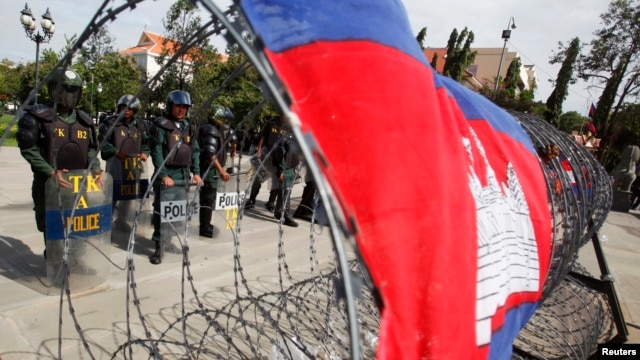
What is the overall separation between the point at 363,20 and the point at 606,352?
396cm

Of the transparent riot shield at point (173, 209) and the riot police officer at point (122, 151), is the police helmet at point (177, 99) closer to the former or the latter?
the riot police officer at point (122, 151)

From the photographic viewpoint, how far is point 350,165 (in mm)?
970

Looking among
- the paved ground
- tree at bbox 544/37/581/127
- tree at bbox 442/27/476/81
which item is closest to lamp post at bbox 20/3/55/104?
the paved ground

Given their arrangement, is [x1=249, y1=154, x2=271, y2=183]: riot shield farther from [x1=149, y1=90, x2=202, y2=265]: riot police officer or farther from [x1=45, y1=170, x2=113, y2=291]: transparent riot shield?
[x1=45, y1=170, x2=113, y2=291]: transparent riot shield

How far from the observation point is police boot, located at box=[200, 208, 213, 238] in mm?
6020

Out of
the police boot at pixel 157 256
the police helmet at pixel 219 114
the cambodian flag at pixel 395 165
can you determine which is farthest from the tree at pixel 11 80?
the cambodian flag at pixel 395 165

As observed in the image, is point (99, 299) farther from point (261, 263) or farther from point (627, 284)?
point (627, 284)

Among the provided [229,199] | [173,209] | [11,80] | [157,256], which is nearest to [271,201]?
[229,199]

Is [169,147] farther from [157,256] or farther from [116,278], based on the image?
[116,278]

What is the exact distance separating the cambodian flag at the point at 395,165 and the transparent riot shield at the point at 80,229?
3093mm

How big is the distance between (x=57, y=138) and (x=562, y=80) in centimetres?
2877

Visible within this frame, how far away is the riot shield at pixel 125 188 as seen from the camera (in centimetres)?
558

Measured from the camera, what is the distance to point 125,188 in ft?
18.5

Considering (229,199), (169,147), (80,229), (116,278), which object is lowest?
(116,278)
